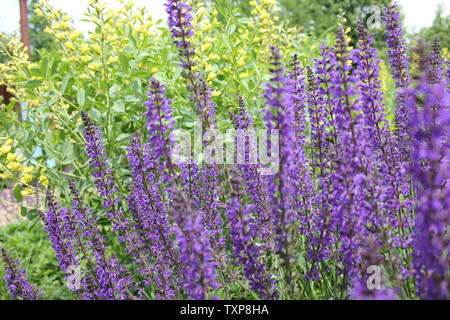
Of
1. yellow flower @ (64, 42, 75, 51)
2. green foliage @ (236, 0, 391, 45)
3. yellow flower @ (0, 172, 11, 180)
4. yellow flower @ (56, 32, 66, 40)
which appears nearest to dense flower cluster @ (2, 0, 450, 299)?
yellow flower @ (0, 172, 11, 180)

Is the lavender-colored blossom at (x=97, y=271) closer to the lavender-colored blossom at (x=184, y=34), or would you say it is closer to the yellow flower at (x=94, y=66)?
the lavender-colored blossom at (x=184, y=34)

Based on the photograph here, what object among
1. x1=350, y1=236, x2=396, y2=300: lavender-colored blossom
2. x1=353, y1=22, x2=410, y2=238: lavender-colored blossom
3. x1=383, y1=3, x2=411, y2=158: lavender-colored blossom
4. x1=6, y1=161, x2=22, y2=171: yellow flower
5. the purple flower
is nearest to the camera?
x1=350, y1=236, x2=396, y2=300: lavender-colored blossom

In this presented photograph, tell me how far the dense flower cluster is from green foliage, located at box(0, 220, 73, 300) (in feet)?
6.38

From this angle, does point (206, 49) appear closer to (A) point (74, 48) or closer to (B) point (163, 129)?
(A) point (74, 48)

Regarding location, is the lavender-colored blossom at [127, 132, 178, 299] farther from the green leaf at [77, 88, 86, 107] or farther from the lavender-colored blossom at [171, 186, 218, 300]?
the green leaf at [77, 88, 86, 107]

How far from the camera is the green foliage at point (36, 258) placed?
5.32 meters

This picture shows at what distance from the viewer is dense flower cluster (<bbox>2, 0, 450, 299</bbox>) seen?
2209 millimetres

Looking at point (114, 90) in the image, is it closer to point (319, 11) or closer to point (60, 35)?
point (60, 35)

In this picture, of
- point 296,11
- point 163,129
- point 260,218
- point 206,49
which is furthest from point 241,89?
point 296,11

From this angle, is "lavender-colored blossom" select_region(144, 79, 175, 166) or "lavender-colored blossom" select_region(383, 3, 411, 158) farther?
"lavender-colored blossom" select_region(383, 3, 411, 158)

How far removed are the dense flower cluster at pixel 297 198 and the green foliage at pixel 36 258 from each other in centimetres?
194

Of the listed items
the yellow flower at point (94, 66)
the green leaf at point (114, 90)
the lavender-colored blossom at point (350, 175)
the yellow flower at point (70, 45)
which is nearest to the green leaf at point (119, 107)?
the green leaf at point (114, 90)

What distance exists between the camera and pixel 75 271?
321 cm

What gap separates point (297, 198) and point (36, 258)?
4.87 meters
